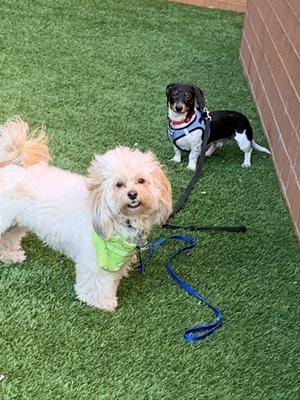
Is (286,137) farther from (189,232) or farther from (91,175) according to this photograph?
(91,175)

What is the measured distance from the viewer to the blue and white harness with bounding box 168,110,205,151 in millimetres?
3865

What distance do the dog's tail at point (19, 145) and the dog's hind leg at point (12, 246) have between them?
299mm

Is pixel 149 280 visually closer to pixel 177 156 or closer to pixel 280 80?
pixel 177 156

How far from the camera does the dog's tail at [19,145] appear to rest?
2627mm

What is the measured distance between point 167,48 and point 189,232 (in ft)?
10.2

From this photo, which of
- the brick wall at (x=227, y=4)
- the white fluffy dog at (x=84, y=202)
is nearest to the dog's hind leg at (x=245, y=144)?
the white fluffy dog at (x=84, y=202)

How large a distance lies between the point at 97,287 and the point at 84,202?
0.35 meters

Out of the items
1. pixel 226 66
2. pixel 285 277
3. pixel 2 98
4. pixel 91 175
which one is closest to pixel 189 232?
pixel 285 277

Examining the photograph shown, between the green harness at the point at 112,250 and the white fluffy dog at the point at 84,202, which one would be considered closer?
the white fluffy dog at the point at 84,202

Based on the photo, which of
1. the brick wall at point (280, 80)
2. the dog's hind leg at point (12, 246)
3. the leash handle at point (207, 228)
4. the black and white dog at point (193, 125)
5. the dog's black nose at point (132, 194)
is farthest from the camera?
the black and white dog at point (193, 125)

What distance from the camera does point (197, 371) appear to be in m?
2.39

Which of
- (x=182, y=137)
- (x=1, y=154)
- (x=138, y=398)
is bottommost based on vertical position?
(x=138, y=398)

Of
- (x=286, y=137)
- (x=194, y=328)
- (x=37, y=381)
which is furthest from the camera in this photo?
(x=286, y=137)

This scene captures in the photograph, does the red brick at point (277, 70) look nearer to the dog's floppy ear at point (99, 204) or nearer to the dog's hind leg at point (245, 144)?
the dog's hind leg at point (245, 144)
